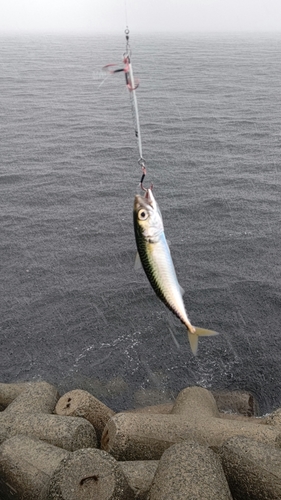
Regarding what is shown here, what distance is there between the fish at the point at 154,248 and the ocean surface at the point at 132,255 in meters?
9.68

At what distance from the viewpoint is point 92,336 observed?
16.8m

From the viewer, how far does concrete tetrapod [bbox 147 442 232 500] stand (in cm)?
614

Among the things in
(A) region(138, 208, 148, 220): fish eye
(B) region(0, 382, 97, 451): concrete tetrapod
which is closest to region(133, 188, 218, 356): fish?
(A) region(138, 208, 148, 220): fish eye

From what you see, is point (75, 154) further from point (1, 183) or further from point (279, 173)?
point (279, 173)

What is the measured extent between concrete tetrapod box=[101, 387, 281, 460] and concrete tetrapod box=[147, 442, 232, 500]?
1977 millimetres

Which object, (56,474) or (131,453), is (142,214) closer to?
(56,474)

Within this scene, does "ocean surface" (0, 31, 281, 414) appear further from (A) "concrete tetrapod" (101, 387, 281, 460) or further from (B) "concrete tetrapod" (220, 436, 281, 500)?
(B) "concrete tetrapod" (220, 436, 281, 500)

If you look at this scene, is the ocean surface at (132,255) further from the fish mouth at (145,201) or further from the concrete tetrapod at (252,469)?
the fish mouth at (145,201)

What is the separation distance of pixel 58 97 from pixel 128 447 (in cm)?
5930

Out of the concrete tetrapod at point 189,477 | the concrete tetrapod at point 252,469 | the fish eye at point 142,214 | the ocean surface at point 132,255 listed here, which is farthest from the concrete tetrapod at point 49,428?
the fish eye at point 142,214

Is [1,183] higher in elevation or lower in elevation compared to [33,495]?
lower

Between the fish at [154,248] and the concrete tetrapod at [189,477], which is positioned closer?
the fish at [154,248]

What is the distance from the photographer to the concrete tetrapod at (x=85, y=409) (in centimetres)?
1018

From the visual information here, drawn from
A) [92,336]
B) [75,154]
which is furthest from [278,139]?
[92,336]
